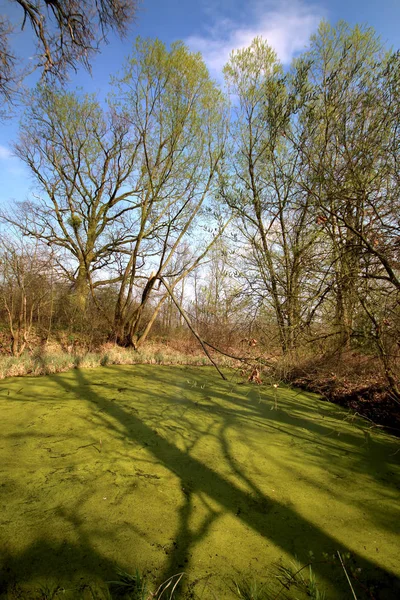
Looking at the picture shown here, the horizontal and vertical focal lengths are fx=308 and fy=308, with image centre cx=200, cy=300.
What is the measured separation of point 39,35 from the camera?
11.1 feet

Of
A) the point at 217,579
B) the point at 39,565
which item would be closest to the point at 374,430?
the point at 217,579

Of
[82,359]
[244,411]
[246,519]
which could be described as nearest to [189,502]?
[246,519]

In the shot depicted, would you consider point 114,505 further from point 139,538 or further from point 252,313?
point 252,313

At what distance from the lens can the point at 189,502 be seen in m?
2.13

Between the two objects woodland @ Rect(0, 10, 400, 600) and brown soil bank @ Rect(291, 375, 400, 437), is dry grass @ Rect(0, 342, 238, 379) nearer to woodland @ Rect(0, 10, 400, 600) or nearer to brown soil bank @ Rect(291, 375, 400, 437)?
woodland @ Rect(0, 10, 400, 600)

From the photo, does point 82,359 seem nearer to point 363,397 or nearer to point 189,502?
point 189,502

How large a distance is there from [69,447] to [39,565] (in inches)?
52.0

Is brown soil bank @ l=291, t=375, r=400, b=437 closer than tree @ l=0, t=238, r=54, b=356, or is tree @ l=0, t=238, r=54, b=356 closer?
brown soil bank @ l=291, t=375, r=400, b=437

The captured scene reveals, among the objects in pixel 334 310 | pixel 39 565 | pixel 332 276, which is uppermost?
pixel 332 276

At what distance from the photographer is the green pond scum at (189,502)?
5.08 ft

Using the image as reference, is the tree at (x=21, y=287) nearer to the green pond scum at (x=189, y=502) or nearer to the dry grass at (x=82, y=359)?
the dry grass at (x=82, y=359)

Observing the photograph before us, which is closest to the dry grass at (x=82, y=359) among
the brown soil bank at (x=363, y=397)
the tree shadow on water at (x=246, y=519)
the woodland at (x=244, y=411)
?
the woodland at (x=244, y=411)

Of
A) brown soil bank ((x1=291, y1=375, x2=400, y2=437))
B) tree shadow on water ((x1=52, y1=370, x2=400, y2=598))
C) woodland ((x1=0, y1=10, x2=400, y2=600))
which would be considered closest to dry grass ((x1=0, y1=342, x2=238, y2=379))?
woodland ((x1=0, y1=10, x2=400, y2=600))

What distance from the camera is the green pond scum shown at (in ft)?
5.08
